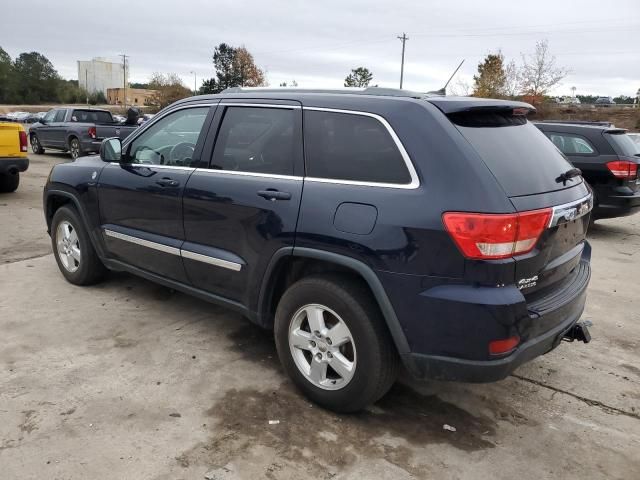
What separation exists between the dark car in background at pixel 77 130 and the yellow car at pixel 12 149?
5724 millimetres

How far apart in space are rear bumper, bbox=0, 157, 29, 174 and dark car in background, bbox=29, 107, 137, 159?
227 inches

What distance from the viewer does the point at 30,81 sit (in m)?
88.6

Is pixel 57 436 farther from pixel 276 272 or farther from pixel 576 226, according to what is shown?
pixel 576 226

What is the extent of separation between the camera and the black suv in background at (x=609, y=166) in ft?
26.6

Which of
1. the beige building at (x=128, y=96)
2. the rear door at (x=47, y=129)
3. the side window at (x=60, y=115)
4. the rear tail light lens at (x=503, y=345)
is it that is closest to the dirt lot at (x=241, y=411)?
the rear tail light lens at (x=503, y=345)

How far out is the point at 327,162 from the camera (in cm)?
313

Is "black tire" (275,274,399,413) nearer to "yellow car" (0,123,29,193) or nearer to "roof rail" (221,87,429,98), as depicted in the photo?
"roof rail" (221,87,429,98)

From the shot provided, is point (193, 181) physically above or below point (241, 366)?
above

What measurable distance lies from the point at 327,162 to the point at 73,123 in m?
15.5

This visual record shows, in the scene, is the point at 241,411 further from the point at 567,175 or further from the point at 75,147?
the point at 75,147

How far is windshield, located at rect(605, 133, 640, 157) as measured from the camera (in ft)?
26.8

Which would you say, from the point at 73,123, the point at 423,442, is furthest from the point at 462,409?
the point at 73,123

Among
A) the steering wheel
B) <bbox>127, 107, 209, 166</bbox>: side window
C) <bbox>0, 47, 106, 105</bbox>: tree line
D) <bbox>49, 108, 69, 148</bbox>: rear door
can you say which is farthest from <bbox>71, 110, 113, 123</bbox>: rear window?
<bbox>0, 47, 106, 105</bbox>: tree line

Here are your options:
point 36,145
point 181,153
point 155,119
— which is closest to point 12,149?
point 155,119
